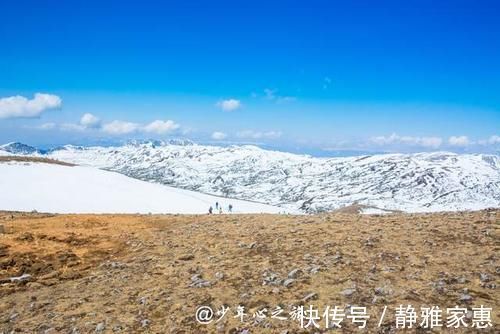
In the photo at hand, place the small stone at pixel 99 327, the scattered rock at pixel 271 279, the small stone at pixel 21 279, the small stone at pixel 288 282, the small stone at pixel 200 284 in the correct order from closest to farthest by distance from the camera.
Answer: the small stone at pixel 99 327 < the small stone at pixel 288 282 < the scattered rock at pixel 271 279 < the small stone at pixel 200 284 < the small stone at pixel 21 279

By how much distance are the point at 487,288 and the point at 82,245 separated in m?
19.9

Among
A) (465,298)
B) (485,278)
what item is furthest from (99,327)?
(485,278)

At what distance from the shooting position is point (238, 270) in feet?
61.6

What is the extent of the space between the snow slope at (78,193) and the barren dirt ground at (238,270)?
48.7m

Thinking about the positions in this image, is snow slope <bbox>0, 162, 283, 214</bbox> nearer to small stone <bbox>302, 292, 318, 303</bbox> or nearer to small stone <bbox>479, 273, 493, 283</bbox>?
small stone <bbox>302, 292, 318, 303</bbox>

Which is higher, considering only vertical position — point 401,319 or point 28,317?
point 401,319

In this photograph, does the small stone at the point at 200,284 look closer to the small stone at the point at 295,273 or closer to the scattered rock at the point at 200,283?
the scattered rock at the point at 200,283

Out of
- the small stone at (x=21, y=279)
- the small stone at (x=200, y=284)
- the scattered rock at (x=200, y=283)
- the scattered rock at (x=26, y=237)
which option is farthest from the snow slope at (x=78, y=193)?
the small stone at (x=200, y=284)

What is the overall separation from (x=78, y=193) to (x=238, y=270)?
71243 millimetres

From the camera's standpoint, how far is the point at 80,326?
15.2 meters

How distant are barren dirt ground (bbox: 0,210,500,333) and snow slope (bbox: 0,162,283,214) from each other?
48.7m

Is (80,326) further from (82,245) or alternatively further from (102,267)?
(82,245)

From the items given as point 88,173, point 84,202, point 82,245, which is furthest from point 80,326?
point 88,173

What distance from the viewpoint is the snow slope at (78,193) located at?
7332cm
